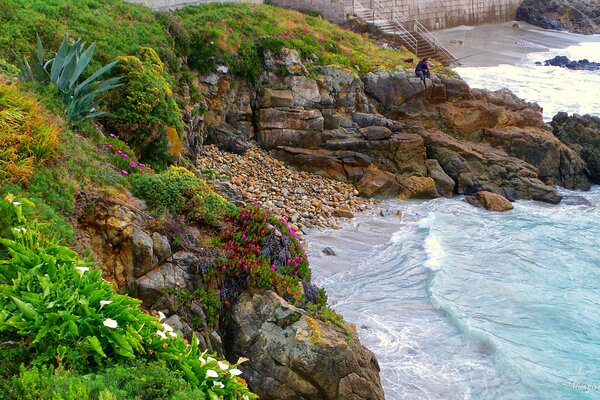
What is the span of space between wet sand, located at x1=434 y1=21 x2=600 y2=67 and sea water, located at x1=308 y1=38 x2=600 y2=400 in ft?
57.5

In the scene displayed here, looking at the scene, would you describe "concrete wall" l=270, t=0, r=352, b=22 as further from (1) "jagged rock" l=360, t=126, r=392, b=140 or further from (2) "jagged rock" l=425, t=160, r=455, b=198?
(2) "jagged rock" l=425, t=160, r=455, b=198

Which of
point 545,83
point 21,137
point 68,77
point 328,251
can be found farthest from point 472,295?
point 545,83

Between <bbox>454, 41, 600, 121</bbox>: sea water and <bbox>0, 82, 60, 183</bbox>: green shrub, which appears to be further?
<bbox>454, 41, 600, 121</bbox>: sea water

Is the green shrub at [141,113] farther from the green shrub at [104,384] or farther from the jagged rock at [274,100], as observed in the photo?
the green shrub at [104,384]

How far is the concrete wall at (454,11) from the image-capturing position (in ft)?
126

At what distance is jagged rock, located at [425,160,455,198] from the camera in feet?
64.4

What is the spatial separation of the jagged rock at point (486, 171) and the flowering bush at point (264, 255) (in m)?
11.5

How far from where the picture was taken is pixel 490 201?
1873cm

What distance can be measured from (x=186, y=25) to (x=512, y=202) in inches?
467

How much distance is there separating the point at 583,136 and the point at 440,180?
7.05 metres

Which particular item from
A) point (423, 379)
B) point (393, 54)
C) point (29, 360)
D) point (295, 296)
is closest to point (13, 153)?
point (29, 360)

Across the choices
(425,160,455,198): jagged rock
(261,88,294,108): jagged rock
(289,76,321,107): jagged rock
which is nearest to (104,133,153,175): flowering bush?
(261,88,294,108): jagged rock

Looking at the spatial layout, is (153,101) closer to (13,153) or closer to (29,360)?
(13,153)

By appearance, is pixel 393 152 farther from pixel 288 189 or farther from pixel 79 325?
pixel 79 325
